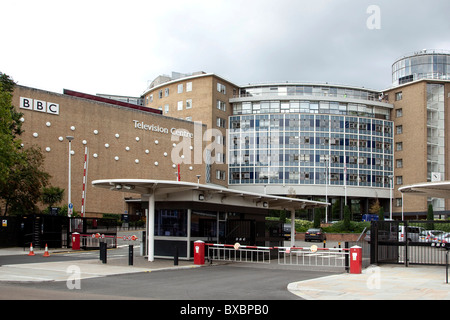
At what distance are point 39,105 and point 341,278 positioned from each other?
45.1 meters

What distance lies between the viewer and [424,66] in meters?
95.2

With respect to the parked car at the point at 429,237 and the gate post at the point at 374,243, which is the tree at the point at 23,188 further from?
the parked car at the point at 429,237

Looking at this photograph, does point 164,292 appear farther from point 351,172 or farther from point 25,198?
point 351,172

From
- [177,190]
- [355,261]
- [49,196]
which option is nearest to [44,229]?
[177,190]

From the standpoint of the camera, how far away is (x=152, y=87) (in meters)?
95.7

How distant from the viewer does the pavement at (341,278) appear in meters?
13.1

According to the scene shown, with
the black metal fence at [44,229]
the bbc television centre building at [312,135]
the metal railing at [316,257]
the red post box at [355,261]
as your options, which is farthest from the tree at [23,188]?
the bbc television centre building at [312,135]

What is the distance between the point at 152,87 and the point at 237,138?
68.0ft

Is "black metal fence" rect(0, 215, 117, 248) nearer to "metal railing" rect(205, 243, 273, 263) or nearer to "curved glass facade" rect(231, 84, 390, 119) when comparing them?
"metal railing" rect(205, 243, 273, 263)

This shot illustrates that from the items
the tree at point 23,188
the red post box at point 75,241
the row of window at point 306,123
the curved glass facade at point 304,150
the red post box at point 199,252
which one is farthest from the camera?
the row of window at point 306,123

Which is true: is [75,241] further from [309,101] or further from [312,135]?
[309,101]

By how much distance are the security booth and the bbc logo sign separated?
33.3 m

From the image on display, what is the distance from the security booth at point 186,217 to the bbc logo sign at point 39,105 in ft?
109
